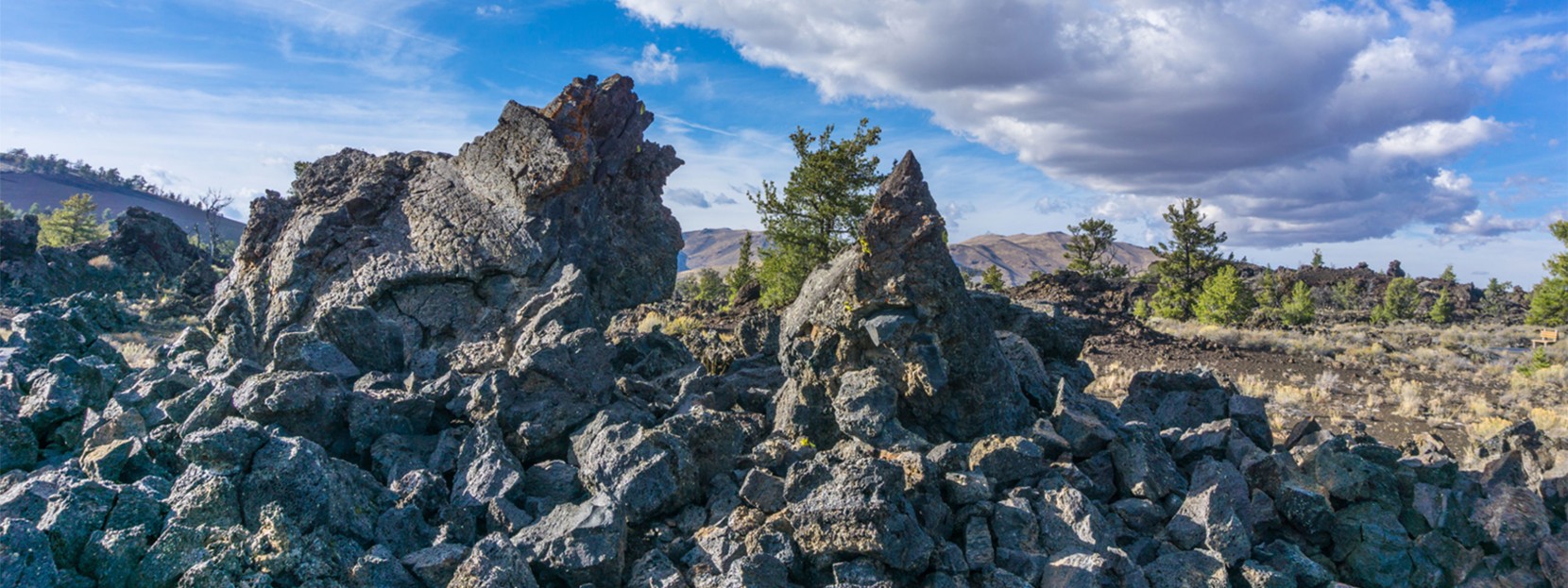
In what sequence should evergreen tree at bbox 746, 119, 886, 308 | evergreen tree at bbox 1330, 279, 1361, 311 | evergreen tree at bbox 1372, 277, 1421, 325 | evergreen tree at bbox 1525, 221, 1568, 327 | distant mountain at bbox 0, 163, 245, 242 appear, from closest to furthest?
evergreen tree at bbox 746, 119, 886, 308 → evergreen tree at bbox 1525, 221, 1568, 327 → evergreen tree at bbox 1372, 277, 1421, 325 → evergreen tree at bbox 1330, 279, 1361, 311 → distant mountain at bbox 0, 163, 245, 242

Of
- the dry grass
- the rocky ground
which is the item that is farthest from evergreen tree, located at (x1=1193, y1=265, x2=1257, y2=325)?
the rocky ground

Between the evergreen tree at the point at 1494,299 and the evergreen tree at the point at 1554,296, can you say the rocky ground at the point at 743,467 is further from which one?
the evergreen tree at the point at 1494,299

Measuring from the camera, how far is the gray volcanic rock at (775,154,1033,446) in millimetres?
7605

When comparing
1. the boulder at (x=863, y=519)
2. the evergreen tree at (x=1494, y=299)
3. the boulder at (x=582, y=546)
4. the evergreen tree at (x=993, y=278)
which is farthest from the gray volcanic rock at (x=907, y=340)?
the evergreen tree at (x=1494, y=299)

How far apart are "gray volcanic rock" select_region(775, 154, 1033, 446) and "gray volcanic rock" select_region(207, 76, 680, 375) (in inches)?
135

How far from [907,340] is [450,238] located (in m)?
7.52

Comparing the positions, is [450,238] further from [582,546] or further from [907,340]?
[582,546]

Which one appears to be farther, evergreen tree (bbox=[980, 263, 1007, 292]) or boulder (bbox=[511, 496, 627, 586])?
evergreen tree (bbox=[980, 263, 1007, 292])

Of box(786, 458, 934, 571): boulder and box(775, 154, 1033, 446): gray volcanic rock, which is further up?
box(775, 154, 1033, 446): gray volcanic rock

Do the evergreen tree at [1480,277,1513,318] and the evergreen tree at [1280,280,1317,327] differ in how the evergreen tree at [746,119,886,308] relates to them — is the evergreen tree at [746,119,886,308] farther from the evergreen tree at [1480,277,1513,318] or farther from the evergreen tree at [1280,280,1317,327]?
the evergreen tree at [1480,277,1513,318]

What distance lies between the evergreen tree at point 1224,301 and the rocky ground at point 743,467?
29.9 m

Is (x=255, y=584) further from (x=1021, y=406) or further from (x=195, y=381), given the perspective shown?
(x=1021, y=406)

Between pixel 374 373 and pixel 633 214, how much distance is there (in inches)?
300

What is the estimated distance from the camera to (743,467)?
21.5 ft
